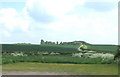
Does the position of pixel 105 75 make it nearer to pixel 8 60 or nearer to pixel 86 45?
pixel 8 60

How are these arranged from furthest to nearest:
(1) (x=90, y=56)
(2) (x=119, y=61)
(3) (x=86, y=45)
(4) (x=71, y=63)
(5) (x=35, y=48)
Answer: (5) (x=35, y=48)
(3) (x=86, y=45)
(1) (x=90, y=56)
(4) (x=71, y=63)
(2) (x=119, y=61)

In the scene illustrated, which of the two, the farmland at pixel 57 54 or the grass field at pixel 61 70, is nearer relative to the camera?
the grass field at pixel 61 70

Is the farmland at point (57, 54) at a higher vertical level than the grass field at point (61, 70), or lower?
higher

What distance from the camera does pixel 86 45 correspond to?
50.3m

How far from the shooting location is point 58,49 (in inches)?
2019

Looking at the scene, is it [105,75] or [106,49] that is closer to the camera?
[105,75]

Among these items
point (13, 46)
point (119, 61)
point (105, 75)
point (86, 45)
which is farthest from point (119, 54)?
point (13, 46)

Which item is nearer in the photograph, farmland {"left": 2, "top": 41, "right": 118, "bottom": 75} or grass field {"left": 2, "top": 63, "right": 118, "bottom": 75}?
grass field {"left": 2, "top": 63, "right": 118, "bottom": 75}

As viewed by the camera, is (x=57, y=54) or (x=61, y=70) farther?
(x=57, y=54)

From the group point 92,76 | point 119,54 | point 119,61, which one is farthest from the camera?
point 119,61

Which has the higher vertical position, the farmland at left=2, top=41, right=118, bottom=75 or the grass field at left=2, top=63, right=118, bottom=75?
the farmland at left=2, top=41, right=118, bottom=75

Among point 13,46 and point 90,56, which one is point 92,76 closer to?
point 90,56

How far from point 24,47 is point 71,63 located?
70.5 ft

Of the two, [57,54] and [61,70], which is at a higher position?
[57,54]
